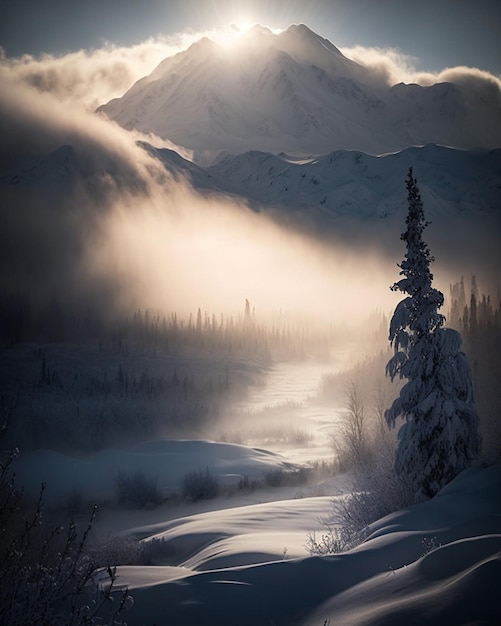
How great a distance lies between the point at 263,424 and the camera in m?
124

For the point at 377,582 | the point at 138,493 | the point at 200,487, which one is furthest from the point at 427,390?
the point at 138,493

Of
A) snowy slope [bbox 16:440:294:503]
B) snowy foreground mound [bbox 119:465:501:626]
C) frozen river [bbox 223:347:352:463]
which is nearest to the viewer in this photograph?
snowy foreground mound [bbox 119:465:501:626]

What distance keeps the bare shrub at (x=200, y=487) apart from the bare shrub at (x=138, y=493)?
11.4 feet

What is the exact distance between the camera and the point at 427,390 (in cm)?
2148

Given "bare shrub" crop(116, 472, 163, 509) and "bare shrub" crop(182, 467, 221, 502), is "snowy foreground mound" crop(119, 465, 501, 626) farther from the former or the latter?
"bare shrub" crop(116, 472, 163, 509)

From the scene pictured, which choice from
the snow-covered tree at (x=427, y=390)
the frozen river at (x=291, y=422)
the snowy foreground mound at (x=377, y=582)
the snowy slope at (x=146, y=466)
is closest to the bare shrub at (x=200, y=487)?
the snowy slope at (x=146, y=466)

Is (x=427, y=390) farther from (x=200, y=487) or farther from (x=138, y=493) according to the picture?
(x=138, y=493)

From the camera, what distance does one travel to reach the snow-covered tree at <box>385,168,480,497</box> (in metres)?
20.7

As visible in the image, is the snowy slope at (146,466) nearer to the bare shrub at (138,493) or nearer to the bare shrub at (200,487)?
the bare shrub at (200,487)

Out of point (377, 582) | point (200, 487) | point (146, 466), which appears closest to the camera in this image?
point (377, 582)

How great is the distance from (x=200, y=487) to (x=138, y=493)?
7.60m

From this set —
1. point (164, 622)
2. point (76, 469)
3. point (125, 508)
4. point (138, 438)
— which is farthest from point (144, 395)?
point (164, 622)

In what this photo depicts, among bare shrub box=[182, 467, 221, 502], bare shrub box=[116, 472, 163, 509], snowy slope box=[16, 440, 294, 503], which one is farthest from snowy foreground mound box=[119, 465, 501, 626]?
snowy slope box=[16, 440, 294, 503]

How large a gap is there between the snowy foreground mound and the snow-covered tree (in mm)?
6367
